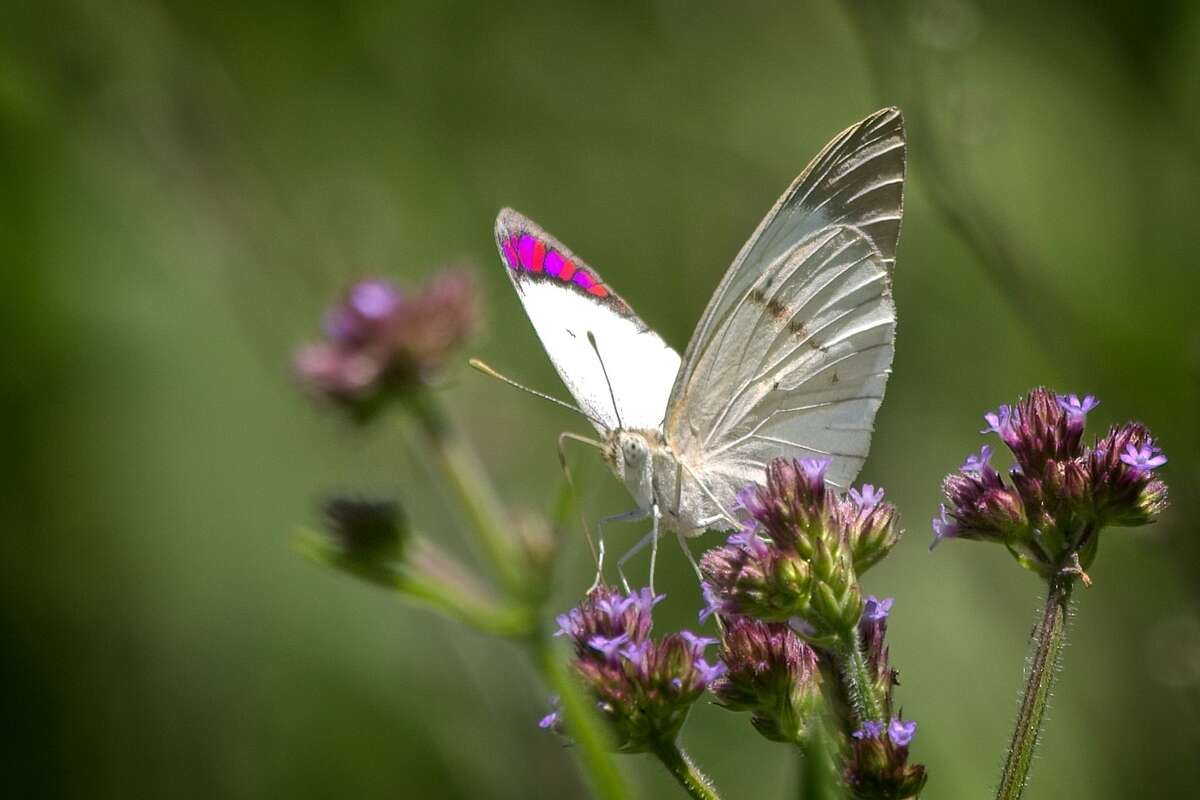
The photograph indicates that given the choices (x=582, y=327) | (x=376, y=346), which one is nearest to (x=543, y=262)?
(x=582, y=327)

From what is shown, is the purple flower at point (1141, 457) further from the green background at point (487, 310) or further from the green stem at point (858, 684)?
the green background at point (487, 310)

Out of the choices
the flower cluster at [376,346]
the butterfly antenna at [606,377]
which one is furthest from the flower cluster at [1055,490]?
the flower cluster at [376,346]

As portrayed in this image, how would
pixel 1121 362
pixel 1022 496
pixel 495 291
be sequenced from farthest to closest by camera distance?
pixel 495 291 → pixel 1121 362 → pixel 1022 496

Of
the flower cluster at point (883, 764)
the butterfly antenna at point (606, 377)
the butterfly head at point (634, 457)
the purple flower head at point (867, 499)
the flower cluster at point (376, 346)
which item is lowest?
the flower cluster at point (883, 764)

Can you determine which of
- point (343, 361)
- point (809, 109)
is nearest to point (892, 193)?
point (343, 361)

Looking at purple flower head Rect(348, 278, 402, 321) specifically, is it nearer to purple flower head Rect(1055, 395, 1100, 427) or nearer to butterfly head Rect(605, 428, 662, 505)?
butterfly head Rect(605, 428, 662, 505)

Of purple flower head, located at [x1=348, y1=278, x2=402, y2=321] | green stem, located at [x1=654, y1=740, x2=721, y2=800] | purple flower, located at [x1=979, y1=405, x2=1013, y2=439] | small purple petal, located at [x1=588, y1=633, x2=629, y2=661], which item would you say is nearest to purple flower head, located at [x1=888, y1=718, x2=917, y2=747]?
green stem, located at [x1=654, y1=740, x2=721, y2=800]

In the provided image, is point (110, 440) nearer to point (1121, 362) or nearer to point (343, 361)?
point (343, 361)
